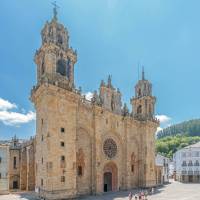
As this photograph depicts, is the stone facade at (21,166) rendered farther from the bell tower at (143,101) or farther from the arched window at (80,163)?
the bell tower at (143,101)

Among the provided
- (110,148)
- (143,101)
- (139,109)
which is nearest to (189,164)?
(139,109)

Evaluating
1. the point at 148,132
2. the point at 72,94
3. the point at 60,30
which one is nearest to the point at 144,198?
the point at 72,94

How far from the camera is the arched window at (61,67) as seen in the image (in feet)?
124

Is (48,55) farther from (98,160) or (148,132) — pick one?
(148,132)

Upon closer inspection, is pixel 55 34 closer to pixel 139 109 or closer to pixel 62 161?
pixel 62 161

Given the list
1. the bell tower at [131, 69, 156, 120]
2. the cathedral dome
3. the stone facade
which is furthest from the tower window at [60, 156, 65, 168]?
the bell tower at [131, 69, 156, 120]

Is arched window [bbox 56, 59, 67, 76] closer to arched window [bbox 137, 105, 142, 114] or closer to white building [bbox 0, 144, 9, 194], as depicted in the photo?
white building [bbox 0, 144, 9, 194]

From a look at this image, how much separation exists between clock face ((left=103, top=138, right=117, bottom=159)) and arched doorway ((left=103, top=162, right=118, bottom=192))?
140cm

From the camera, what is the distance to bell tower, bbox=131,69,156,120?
176 feet

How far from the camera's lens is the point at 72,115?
36344 millimetres

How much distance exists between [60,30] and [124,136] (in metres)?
20.1

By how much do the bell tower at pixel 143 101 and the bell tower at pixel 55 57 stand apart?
19.4 metres

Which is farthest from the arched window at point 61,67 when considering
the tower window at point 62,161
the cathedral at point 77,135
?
the tower window at point 62,161

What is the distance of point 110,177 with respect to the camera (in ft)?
143
